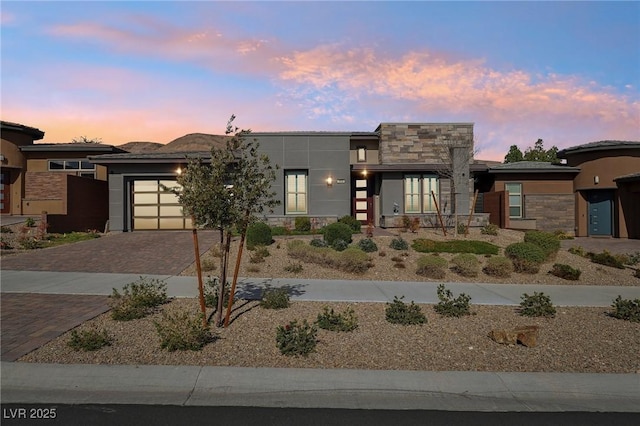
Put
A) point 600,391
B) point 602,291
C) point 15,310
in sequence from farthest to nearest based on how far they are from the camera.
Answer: point 602,291 < point 15,310 < point 600,391

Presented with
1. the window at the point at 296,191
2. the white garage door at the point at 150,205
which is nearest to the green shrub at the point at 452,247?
the window at the point at 296,191

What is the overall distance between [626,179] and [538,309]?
1965cm

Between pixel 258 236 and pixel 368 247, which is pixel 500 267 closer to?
pixel 368 247

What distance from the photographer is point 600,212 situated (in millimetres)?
25891

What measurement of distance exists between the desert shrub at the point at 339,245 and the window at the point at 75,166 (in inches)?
741

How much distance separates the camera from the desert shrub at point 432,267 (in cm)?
1338

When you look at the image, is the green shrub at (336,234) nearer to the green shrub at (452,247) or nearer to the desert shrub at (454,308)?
the green shrub at (452,247)

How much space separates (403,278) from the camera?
13.3 m

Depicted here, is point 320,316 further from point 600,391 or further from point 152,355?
point 600,391

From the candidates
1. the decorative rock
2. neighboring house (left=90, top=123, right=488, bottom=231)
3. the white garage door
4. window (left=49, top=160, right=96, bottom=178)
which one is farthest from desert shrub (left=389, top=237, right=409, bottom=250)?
window (left=49, top=160, right=96, bottom=178)

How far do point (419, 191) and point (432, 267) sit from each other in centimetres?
1224

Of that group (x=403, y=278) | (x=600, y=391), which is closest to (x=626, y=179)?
(x=403, y=278)

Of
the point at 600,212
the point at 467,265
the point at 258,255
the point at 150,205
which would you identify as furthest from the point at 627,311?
the point at 150,205

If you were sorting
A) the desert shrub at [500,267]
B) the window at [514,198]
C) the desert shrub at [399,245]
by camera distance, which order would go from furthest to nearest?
the window at [514,198]
the desert shrub at [399,245]
the desert shrub at [500,267]
